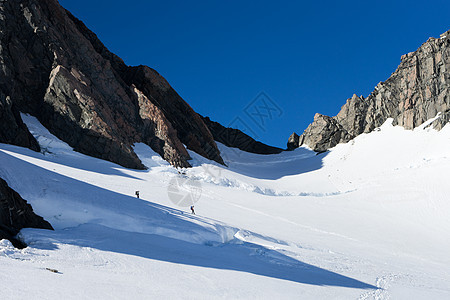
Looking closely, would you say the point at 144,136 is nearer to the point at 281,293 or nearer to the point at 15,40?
the point at 15,40

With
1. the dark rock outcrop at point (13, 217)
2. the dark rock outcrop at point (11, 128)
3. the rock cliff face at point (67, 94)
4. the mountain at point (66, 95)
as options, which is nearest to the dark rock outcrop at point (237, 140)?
the rock cliff face at point (67, 94)

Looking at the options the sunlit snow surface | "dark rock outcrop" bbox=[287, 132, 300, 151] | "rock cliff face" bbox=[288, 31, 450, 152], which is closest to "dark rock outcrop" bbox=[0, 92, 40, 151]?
the sunlit snow surface

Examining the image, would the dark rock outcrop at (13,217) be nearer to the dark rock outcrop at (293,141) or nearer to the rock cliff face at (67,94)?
the rock cliff face at (67,94)

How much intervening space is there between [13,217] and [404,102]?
246 ft

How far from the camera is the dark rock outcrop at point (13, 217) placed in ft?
31.1

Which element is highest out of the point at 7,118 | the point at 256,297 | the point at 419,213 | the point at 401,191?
the point at 401,191

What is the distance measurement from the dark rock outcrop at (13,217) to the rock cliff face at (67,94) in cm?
2103

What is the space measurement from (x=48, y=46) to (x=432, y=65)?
65887mm

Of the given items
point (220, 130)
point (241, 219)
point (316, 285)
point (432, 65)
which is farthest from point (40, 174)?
point (220, 130)

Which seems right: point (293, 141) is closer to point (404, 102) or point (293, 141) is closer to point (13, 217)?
point (404, 102)

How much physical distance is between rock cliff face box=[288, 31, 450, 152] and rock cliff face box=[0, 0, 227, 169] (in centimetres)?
4772

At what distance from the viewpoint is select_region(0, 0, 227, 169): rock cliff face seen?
3575cm

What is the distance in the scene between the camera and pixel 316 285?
10.2 m

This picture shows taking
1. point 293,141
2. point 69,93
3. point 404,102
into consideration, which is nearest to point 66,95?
point 69,93
